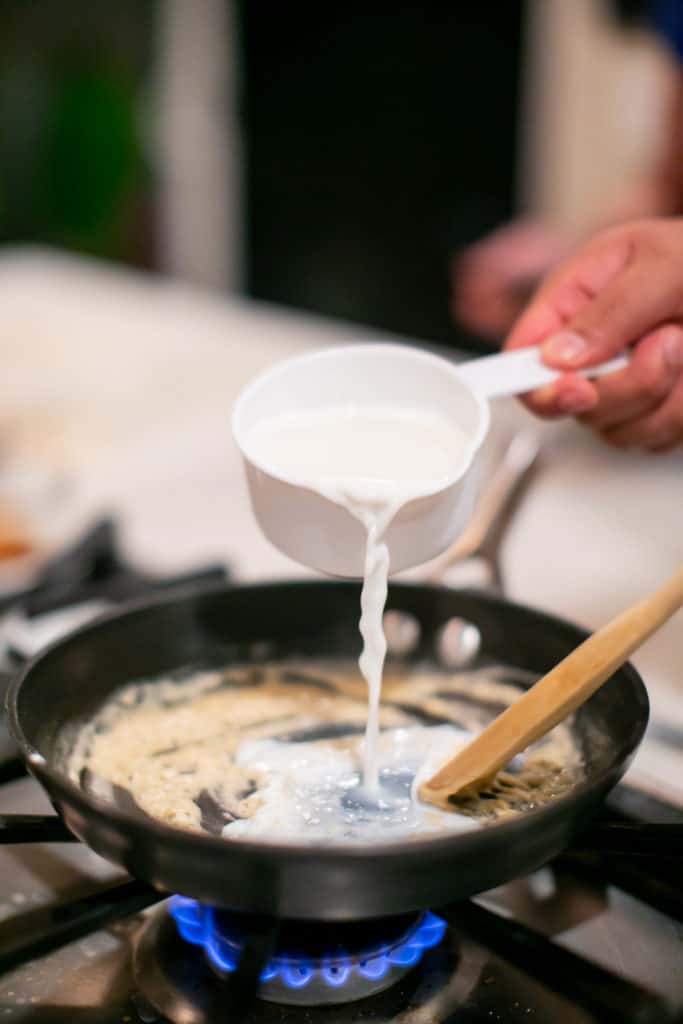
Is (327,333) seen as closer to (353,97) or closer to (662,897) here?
(662,897)

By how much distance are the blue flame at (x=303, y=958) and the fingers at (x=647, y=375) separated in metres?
0.41

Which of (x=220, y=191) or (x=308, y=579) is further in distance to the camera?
(x=220, y=191)

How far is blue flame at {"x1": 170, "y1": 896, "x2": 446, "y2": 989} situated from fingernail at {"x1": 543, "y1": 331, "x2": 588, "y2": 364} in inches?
15.6

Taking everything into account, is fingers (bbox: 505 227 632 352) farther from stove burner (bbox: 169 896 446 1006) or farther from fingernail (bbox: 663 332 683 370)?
stove burner (bbox: 169 896 446 1006)

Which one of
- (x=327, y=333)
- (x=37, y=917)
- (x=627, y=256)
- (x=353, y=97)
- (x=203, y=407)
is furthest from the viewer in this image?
(x=353, y=97)

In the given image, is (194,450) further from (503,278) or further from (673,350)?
(673,350)

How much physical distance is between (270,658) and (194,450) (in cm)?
75

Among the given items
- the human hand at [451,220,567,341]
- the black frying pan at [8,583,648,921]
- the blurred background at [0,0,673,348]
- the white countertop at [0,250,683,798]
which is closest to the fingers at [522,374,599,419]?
the black frying pan at [8,583,648,921]

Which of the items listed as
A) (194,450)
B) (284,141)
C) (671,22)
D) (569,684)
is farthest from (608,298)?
(284,141)

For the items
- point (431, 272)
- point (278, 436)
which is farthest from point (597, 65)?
point (278, 436)

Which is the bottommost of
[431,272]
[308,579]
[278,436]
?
[431,272]

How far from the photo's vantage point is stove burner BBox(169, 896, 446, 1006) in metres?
0.72

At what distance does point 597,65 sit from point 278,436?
118 inches

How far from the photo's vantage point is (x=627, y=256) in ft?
3.10
